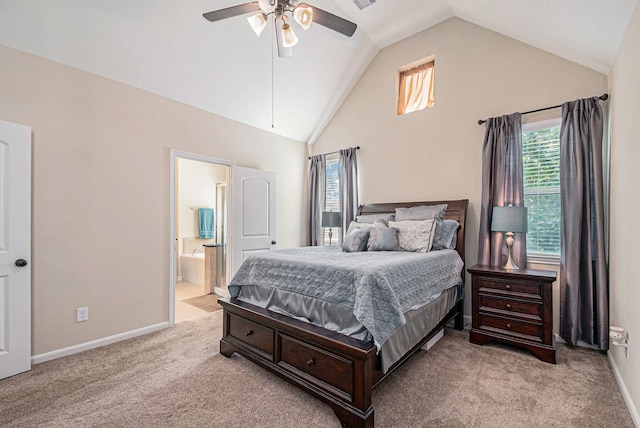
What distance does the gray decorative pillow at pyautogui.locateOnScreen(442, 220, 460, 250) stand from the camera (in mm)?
3314

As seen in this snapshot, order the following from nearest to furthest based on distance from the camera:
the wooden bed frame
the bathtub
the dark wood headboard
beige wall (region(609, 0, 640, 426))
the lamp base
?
the wooden bed frame, beige wall (region(609, 0, 640, 426)), the lamp base, the dark wood headboard, the bathtub

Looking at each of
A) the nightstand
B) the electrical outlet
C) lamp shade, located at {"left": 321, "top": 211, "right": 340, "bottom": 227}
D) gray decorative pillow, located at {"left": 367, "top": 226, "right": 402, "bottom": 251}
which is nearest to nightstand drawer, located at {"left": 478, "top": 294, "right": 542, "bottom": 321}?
the nightstand

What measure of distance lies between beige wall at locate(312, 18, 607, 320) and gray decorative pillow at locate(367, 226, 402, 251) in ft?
3.19

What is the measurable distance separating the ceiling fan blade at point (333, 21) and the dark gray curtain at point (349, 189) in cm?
226

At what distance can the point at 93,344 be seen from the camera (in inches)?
111

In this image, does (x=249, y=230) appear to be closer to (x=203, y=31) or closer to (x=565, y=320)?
(x=203, y=31)

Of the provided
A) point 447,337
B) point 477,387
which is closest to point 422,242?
point 447,337

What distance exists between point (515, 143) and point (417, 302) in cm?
217

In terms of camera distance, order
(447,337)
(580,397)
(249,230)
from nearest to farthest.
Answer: (580,397) < (447,337) < (249,230)

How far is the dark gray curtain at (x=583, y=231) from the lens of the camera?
2.63 m

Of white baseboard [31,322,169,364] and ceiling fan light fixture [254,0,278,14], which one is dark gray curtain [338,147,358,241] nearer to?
ceiling fan light fixture [254,0,278,14]

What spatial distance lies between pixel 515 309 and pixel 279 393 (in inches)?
86.5

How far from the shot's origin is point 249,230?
4301 millimetres

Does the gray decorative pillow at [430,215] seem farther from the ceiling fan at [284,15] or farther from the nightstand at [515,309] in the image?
the ceiling fan at [284,15]
